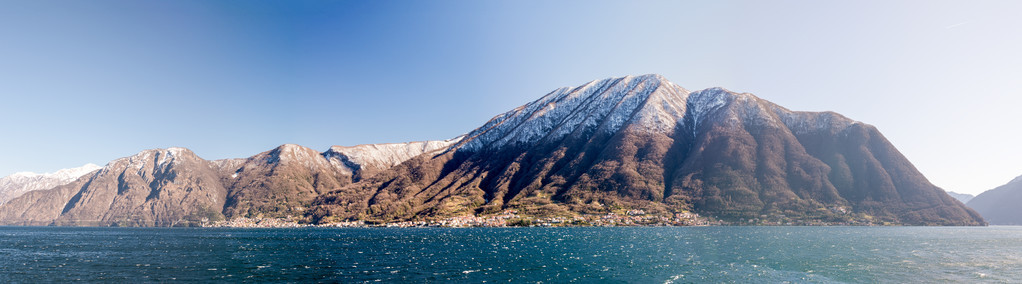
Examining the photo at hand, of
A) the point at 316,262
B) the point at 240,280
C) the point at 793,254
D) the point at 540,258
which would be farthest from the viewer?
the point at 793,254

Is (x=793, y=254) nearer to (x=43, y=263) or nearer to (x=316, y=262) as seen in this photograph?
(x=316, y=262)

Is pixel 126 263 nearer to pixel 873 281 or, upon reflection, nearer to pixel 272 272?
pixel 272 272

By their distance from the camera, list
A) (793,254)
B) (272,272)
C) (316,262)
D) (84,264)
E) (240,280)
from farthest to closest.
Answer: (793,254) < (316,262) < (84,264) < (272,272) < (240,280)

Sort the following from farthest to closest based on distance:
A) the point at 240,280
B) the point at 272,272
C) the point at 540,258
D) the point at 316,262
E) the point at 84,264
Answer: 1. the point at 540,258
2. the point at 316,262
3. the point at 84,264
4. the point at 272,272
5. the point at 240,280

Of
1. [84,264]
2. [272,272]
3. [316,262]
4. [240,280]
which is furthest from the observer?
[316,262]

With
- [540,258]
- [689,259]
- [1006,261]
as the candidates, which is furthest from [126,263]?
[1006,261]

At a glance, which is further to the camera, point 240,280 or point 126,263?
point 126,263

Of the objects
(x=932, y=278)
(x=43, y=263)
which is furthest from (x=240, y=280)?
(x=932, y=278)

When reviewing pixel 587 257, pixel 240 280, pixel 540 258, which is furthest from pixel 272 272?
pixel 587 257

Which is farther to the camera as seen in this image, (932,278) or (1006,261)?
(1006,261)
